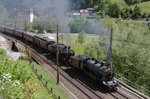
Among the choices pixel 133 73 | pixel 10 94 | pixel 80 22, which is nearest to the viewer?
pixel 10 94

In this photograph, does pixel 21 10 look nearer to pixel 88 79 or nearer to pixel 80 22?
pixel 80 22

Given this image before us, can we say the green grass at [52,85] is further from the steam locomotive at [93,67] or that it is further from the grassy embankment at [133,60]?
the grassy embankment at [133,60]

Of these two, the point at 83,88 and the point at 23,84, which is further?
the point at 83,88

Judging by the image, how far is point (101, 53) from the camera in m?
32.8

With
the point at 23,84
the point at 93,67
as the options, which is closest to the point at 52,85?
the point at 93,67

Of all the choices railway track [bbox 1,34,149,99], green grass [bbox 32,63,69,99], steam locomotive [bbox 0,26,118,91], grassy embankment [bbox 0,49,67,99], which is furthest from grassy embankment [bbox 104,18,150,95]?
grassy embankment [bbox 0,49,67,99]

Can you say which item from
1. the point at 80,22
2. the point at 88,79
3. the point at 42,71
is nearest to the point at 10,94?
the point at 88,79

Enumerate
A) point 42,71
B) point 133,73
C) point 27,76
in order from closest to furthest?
point 27,76, point 42,71, point 133,73

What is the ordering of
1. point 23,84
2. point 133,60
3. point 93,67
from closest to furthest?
point 23,84, point 93,67, point 133,60

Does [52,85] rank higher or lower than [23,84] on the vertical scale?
lower

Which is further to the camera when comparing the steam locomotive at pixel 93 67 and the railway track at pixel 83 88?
the steam locomotive at pixel 93 67

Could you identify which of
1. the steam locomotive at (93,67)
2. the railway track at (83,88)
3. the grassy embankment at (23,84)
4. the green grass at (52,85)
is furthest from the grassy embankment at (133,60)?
the grassy embankment at (23,84)

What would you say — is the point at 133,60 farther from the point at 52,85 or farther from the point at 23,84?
the point at 23,84

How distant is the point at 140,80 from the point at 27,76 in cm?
1768
